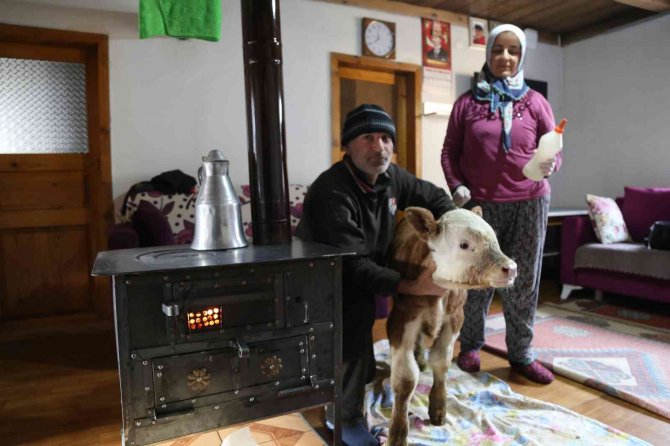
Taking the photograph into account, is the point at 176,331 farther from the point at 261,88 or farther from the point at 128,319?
the point at 261,88

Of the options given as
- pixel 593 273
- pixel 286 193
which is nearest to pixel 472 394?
pixel 286 193

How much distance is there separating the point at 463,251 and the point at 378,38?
2.65 m

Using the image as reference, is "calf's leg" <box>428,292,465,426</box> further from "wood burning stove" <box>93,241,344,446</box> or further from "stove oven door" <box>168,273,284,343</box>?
"stove oven door" <box>168,273,284,343</box>

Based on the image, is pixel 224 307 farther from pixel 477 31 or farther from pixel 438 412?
pixel 477 31

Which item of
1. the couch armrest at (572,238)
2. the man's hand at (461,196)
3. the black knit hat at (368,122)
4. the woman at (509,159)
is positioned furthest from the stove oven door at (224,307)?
the couch armrest at (572,238)

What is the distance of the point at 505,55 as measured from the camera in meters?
1.80

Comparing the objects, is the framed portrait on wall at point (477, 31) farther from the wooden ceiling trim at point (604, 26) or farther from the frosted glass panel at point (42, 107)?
the frosted glass panel at point (42, 107)

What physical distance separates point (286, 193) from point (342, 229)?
0.26 m

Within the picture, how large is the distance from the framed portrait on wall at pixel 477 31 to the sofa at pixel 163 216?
2.13 metres

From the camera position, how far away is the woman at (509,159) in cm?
184

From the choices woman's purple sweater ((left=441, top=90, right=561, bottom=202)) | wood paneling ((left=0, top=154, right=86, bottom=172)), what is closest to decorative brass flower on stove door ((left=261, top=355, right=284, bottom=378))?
woman's purple sweater ((left=441, top=90, right=561, bottom=202))

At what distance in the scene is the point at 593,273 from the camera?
126 inches

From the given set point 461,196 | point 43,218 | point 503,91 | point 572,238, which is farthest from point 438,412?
point 43,218

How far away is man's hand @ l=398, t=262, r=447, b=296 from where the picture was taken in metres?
1.38
